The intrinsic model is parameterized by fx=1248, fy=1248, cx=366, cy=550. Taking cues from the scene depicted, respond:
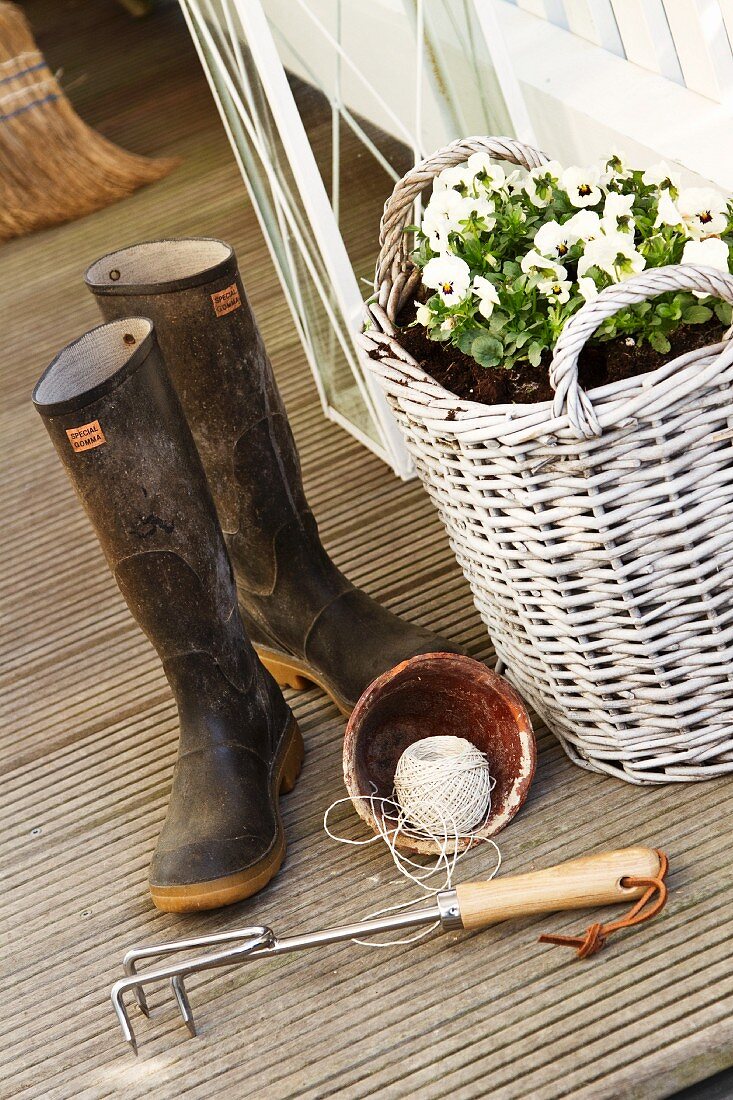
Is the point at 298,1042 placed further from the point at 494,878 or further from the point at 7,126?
the point at 7,126

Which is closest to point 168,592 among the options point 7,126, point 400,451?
point 400,451

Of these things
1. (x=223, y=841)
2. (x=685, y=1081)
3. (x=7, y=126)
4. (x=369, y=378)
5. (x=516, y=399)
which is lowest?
(x=685, y=1081)

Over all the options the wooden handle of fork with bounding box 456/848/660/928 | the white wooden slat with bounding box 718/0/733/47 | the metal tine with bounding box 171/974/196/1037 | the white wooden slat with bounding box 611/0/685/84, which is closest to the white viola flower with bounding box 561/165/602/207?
the white wooden slat with bounding box 718/0/733/47

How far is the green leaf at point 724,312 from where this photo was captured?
1.11m

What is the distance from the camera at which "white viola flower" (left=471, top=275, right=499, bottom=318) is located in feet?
3.82

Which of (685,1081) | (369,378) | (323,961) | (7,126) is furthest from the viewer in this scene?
(7,126)

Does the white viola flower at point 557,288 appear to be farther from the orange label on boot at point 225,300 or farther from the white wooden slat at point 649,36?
the white wooden slat at point 649,36

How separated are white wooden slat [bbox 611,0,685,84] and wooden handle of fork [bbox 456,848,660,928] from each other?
1035 millimetres

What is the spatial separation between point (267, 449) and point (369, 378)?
0.37m

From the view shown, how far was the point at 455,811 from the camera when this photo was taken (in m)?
1.26

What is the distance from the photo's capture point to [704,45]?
1.50m

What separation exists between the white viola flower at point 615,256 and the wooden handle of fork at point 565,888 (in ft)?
1.70

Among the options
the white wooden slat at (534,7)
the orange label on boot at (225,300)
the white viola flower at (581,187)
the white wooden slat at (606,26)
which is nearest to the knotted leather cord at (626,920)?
the white viola flower at (581,187)

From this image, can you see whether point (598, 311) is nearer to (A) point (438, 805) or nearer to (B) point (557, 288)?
(B) point (557, 288)
